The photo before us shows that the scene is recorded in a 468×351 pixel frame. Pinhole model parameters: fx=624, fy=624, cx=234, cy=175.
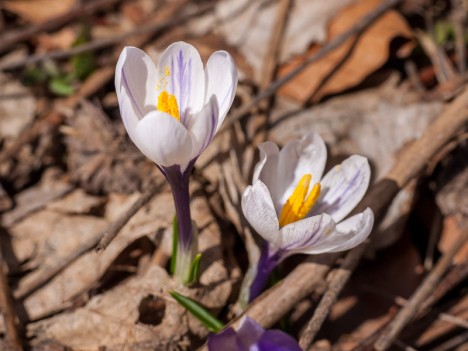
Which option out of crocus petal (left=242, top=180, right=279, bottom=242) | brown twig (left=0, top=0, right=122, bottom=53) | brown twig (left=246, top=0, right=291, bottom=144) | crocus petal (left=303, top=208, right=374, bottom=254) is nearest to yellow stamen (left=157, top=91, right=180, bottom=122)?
crocus petal (left=242, top=180, right=279, bottom=242)

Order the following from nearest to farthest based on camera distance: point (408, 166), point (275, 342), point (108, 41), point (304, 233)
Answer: point (275, 342) < point (304, 233) < point (408, 166) < point (108, 41)

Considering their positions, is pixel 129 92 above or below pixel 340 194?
above

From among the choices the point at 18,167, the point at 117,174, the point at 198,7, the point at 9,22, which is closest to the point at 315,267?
the point at 117,174

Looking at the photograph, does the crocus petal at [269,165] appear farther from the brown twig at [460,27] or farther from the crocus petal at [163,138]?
the brown twig at [460,27]

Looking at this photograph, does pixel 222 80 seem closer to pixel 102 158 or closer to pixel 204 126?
pixel 204 126

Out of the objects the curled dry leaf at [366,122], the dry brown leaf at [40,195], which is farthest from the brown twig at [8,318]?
the curled dry leaf at [366,122]

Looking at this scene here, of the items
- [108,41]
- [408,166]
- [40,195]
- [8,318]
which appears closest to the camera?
[8,318]

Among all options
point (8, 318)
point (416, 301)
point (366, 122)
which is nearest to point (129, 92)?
point (8, 318)

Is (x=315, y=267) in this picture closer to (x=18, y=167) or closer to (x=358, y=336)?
(x=358, y=336)

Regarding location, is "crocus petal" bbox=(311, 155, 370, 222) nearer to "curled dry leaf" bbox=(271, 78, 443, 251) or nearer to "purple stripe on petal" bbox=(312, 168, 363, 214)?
"purple stripe on petal" bbox=(312, 168, 363, 214)
